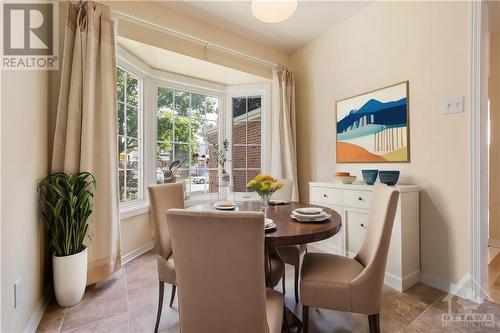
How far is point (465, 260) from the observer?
6.08ft

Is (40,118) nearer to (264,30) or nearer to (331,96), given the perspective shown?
(264,30)

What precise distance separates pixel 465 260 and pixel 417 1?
7.43 feet

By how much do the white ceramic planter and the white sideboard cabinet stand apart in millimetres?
2335

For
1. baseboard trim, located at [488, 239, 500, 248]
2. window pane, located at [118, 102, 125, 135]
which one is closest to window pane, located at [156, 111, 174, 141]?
window pane, located at [118, 102, 125, 135]

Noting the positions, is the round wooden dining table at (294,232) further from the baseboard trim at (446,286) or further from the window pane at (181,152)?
the window pane at (181,152)

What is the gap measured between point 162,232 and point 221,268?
935mm

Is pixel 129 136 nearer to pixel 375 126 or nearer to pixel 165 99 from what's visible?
pixel 165 99

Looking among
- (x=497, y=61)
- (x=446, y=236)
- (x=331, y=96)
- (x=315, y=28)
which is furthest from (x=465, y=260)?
(x=315, y=28)

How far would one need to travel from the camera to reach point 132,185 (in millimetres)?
2826

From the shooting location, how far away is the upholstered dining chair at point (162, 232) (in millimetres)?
1484

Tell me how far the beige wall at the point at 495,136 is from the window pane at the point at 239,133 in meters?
3.18

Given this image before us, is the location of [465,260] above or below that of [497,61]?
below

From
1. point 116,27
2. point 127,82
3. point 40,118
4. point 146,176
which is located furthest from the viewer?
point 146,176

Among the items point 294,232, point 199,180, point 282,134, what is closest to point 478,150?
point 294,232
